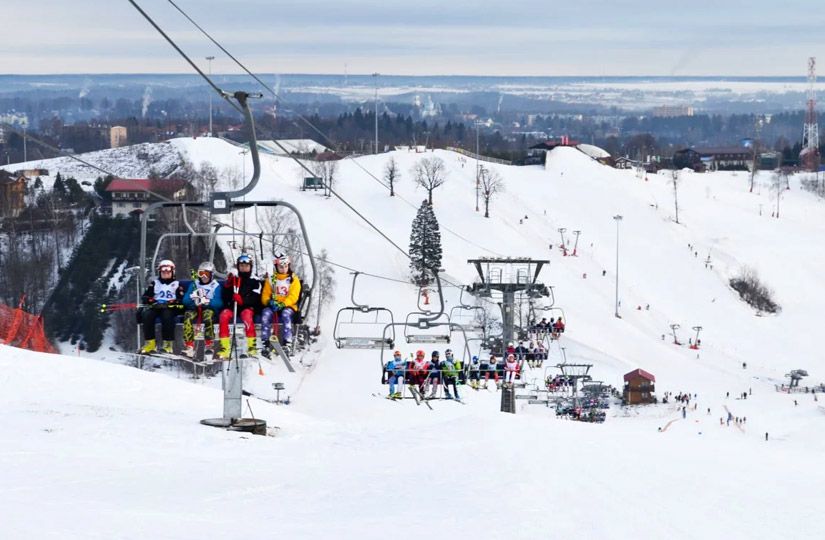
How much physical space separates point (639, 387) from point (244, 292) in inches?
942

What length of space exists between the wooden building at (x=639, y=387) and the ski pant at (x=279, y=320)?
23305 mm

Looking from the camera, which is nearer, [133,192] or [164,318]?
[164,318]

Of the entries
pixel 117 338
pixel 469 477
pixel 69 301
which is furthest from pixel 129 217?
pixel 469 477

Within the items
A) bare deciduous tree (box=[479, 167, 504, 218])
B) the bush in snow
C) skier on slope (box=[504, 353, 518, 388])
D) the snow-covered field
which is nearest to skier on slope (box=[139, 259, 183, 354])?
the snow-covered field

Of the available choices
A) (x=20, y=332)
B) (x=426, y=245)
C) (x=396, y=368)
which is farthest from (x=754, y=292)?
(x=396, y=368)

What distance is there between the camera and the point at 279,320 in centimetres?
1327

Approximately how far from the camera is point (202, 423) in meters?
17.3

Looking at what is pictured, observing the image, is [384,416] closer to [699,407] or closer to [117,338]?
[699,407]

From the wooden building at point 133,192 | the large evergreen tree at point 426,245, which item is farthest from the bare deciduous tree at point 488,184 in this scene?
the wooden building at point 133,192

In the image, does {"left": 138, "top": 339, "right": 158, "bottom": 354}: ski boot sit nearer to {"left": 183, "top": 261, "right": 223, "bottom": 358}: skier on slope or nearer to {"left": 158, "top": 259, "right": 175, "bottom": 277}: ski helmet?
{"left": 183, "top": 261, "right": 223, "bottom": 358}: skier on slope

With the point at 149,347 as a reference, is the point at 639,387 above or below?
below

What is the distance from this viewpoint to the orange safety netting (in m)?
30.4

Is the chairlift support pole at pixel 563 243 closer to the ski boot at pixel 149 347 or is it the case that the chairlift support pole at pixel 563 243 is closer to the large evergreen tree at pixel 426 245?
the large evergreen tree at pixel 426 245

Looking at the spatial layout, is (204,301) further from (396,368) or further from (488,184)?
(488,184)
